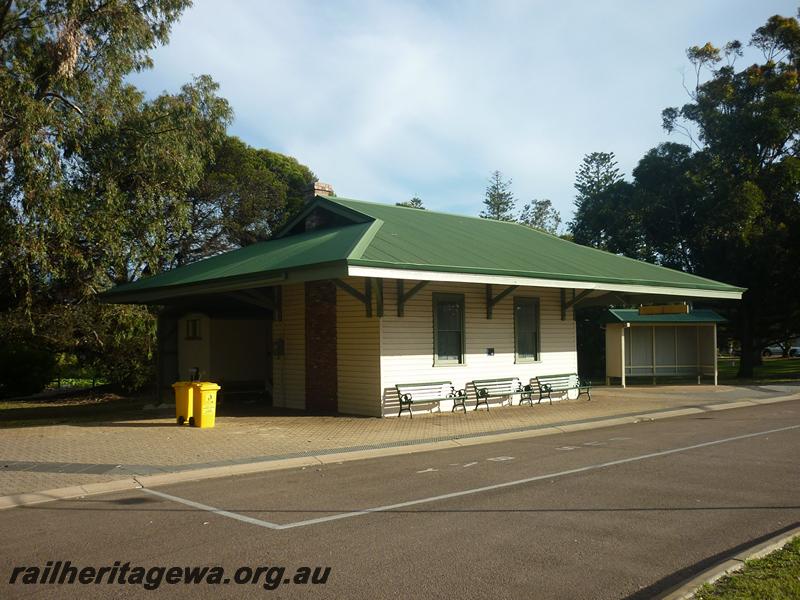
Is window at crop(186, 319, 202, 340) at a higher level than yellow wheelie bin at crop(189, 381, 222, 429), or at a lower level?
higher

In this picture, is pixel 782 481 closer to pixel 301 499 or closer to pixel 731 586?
pixel 731 586

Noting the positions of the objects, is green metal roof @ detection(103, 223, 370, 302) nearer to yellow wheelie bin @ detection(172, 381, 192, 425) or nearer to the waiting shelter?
yellow wheelie bin @ detection(172, 381, 192, 425)

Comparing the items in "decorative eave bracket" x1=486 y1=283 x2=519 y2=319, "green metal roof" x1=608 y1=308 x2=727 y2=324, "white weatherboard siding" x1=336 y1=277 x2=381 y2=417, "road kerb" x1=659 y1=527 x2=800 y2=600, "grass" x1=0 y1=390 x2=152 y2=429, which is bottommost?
"grass" x1=0 y1=390 x2=152 y2=429

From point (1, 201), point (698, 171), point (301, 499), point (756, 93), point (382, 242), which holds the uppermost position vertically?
point (756, 93)

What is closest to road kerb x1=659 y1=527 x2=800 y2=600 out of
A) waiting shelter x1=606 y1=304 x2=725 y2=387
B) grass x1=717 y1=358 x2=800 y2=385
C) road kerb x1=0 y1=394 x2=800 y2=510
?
road kerb x1=0 y1=394 x2=800 y2=510

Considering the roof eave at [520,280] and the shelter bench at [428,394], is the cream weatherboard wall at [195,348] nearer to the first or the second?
the shelter bench at [428,394]

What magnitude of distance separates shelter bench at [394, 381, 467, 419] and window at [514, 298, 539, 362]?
2.86 metres

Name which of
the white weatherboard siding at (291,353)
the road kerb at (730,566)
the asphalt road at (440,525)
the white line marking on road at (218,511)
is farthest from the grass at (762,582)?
the white weatherboard siding at (291,353)

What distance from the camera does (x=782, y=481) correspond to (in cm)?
888

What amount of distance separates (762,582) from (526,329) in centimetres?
1542

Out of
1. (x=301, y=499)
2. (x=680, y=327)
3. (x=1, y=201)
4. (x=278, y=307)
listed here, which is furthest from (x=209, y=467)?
(x=680, y=327)

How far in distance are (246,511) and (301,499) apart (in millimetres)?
784

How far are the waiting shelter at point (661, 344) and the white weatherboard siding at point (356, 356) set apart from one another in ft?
41.4

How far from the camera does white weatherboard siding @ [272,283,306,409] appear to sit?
18422 millimetres
